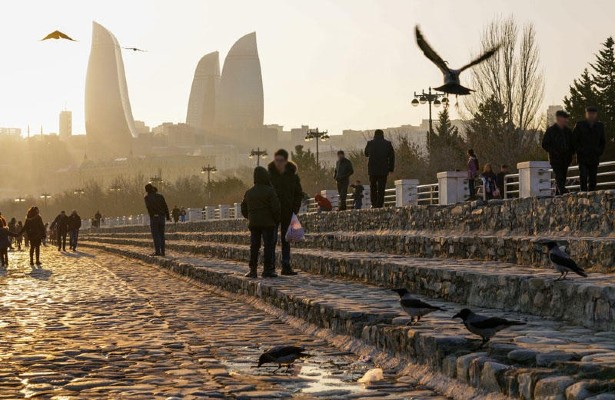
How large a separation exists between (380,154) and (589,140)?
7.09 meters

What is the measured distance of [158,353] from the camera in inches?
361

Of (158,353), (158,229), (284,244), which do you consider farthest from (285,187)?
(158,229)

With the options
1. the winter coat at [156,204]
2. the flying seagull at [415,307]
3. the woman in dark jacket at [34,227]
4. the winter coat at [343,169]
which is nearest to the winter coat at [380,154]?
the winter coat at [343,169]

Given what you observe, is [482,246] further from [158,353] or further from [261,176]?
[158,353]

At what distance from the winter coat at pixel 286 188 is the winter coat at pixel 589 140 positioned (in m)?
4.78

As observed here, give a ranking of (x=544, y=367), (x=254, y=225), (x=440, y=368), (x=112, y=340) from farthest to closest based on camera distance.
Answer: (x=254, y=225) < (x=112, y=340) < (x=440, y=368) < (x=544, y=367)

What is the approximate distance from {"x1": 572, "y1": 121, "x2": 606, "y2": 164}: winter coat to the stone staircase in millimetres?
1638

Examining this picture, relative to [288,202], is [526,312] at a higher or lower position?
lower

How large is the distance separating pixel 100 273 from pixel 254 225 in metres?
10.5

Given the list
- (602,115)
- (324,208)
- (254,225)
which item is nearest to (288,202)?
(254,225)

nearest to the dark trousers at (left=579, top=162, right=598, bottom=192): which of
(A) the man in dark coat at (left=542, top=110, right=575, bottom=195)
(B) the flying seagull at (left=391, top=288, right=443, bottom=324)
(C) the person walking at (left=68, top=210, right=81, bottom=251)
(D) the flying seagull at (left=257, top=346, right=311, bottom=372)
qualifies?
(A) the man in dark coat at (left=542, top=110, right=575, bottom=195)

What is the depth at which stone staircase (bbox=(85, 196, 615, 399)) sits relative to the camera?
6316 millimetres

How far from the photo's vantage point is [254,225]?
612 inches

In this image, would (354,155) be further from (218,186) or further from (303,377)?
(303,377)
